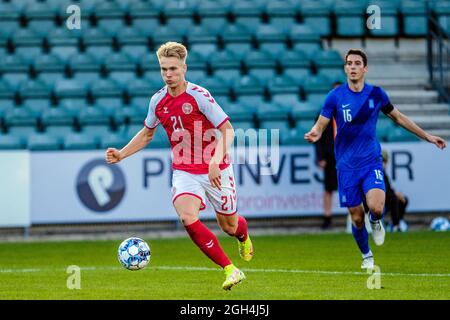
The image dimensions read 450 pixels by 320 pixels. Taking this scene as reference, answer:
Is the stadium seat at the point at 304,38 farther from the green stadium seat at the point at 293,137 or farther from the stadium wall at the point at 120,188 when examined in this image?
the stadium wall at the point at 120,188

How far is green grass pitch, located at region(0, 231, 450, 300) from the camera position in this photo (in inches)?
365

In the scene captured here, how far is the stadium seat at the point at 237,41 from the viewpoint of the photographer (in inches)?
793

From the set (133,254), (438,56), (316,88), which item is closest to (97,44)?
(316,88)

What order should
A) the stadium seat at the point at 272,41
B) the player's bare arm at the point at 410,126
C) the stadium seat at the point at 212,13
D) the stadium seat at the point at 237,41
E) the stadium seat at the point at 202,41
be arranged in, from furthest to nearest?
the stadium seat at the point at 212,13, the stadium seat at the point at 272,41, the stadium seat at the point at 237,41, the stadium seat at the point at 202,41, the player's bare arm at the point at 410,126

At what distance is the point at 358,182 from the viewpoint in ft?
37.0

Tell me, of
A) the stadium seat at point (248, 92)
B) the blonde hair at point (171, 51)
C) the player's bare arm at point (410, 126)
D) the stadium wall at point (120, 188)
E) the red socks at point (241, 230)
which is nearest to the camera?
the blonde hair at point (171, 51)

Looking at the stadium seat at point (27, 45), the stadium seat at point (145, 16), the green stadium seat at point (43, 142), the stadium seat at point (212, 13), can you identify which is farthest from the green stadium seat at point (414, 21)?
the green stadium seat at point (43, 142)

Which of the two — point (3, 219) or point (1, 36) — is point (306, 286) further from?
point (1, 36)

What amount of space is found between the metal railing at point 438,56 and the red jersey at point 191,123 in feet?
35.7

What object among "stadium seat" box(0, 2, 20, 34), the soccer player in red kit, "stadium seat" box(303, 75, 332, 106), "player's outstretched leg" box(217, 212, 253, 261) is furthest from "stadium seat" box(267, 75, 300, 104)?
the soccer player in red kit

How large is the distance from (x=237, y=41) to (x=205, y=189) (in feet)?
35.3

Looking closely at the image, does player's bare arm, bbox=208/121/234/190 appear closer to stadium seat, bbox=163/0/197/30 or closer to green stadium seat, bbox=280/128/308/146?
green stadium seat, bbox=280/128/308/146

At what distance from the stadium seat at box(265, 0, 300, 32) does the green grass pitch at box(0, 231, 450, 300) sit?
5.66 metres

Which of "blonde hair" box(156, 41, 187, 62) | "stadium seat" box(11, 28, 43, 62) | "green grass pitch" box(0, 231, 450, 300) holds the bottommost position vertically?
"green grass pitch" box(0, 231, 450, 300)
